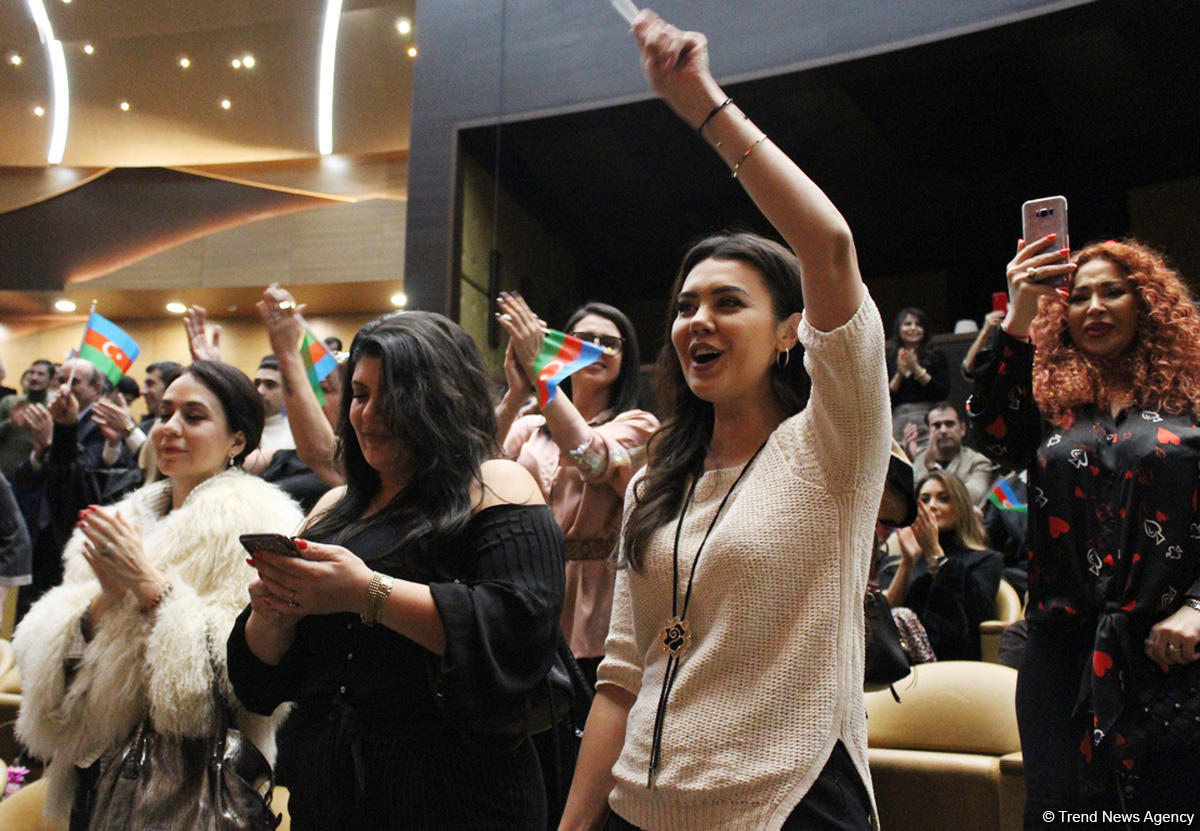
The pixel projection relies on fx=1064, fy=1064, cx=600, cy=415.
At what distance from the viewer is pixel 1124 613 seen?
185 centimetres

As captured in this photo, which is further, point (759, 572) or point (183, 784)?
point (183, 784)

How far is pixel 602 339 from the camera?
297cm

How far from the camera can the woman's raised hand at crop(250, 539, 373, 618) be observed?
148 centimetres

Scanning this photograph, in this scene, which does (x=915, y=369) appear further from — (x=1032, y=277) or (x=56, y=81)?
(x=56, y=81)

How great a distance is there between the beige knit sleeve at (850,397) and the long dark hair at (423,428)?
0.61 meters

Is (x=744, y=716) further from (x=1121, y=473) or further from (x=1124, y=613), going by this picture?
(x=1121, y=473)

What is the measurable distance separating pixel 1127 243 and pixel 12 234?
503 inches

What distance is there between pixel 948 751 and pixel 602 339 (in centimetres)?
142

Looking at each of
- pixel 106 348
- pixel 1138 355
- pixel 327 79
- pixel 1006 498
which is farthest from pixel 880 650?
pixel 327 79

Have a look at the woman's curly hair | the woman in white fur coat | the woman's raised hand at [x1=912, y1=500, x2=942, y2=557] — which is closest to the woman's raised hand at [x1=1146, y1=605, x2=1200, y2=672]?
the woman's curly hair

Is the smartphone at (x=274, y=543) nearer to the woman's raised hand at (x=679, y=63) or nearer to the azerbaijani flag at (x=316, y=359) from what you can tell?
the woman's raised hand at (x=679, y=63)

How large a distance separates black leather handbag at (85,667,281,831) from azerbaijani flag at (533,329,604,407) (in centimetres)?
111

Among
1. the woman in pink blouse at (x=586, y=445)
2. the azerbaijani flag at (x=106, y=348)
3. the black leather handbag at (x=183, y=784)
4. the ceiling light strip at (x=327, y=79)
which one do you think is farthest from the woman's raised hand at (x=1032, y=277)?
the ceiling light strip at (x=327, y=79)

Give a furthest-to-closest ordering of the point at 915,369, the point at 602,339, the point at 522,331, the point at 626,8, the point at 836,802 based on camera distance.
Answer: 1. the point at 915,369
2. the point at 602,339
3. the point at 522,331
4. the point at 626,8
5. the point at 836,802
